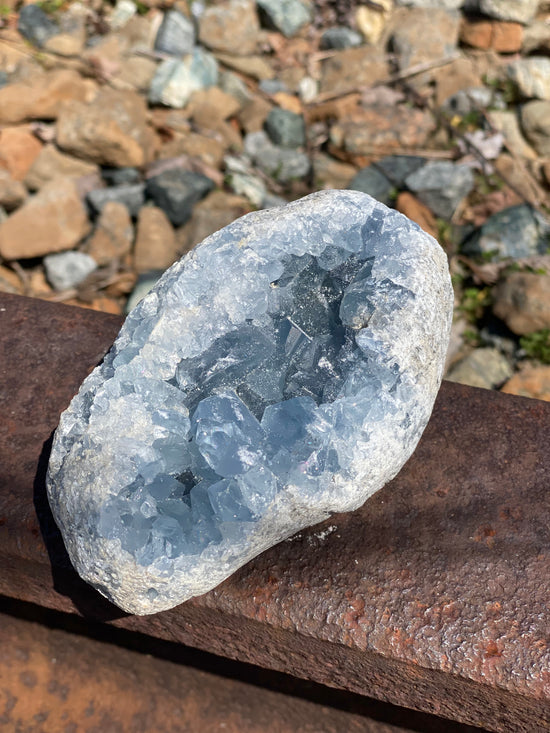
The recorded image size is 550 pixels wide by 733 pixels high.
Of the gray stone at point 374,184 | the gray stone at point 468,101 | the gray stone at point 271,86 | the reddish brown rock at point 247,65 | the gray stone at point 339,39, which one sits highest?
the gray stone at point 339,39

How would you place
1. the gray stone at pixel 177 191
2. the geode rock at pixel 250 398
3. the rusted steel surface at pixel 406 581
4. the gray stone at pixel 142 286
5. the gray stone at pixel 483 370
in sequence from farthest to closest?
the gray stone at pixel 177 191
the gray stone at pixel 142 286
the gray stone at pixel 483 370
the rusted steel surface at pixel 406 581
the geode rock at pixel 250 398

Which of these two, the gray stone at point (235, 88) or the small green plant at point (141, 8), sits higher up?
the small green plant at point (141, 8)

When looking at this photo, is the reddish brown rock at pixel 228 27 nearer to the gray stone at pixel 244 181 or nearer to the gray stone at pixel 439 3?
the gray stone at pixel 244 181

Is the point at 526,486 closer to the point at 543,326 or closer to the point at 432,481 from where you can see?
the point at 432,481

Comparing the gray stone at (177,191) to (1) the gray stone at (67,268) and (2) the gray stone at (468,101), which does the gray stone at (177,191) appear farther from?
(2) the gray stone at (468,101)

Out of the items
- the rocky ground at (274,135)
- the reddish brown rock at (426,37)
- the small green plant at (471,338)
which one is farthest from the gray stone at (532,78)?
the small green plant at (471,338)

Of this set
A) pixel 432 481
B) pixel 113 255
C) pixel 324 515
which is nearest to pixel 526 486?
pixel 432 481

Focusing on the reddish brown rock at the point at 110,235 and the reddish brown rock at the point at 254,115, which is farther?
the reddish brown rock at the point at 254,115

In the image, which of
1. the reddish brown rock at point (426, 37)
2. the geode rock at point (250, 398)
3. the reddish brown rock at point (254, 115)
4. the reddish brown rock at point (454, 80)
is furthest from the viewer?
the reddish brown rock at point (426, 37)
